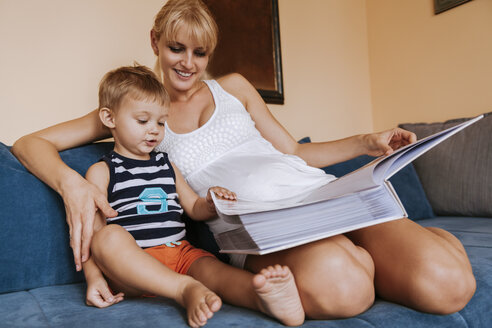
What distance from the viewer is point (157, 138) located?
3.42 ft

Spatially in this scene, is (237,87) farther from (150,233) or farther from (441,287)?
(441,287)

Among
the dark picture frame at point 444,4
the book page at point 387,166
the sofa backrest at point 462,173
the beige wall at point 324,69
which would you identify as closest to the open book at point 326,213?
the book page at point 387,166

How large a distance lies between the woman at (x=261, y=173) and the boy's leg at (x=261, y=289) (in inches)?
1.8

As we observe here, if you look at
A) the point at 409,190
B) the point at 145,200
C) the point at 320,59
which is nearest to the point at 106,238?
the point at 145,200

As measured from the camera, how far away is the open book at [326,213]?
1.96 ft

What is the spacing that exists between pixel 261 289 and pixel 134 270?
29cm

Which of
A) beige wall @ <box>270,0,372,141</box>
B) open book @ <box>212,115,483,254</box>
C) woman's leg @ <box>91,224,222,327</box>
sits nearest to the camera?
open book @ <box>212,115,483,254</box>

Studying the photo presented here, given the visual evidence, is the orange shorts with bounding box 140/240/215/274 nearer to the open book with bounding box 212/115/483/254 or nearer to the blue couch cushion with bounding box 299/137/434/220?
the open book with bounding box 212/115/483/254

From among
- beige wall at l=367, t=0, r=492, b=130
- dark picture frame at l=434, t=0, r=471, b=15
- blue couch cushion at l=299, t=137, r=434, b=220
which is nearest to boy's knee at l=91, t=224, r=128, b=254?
blue couch cushion at l=299, t=137, r=434, b=220

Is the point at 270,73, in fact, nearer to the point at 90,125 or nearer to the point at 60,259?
the point at 90,125

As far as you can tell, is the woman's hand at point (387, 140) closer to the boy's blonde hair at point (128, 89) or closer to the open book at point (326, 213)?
the open book at point (326, 213)

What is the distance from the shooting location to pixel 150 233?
0.95 m

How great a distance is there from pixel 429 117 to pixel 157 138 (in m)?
1.90

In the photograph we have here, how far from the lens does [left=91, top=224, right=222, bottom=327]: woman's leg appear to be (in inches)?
29.0
